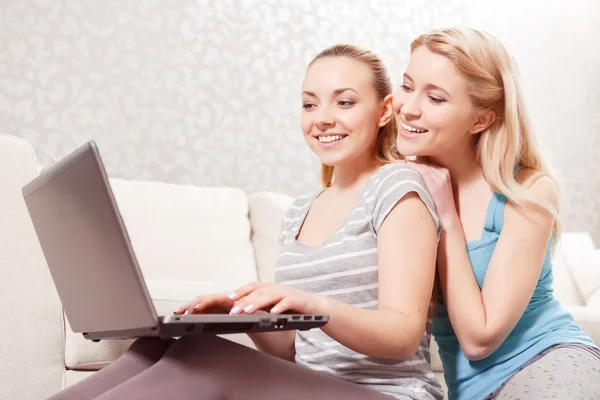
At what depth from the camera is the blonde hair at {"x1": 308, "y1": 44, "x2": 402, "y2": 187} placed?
1.40 meters

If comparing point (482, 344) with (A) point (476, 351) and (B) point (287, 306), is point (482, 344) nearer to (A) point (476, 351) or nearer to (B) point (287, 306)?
(A) point (476, 351)

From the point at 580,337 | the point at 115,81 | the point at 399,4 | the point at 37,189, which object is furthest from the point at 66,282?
the point at 399,4

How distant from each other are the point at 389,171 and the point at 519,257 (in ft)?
0.88

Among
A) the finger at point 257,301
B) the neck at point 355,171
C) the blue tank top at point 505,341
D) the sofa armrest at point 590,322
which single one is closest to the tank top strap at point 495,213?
the blue tank top at point 505,341

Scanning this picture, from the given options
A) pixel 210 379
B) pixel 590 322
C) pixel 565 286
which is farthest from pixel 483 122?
pixel 565 286

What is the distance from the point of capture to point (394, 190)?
1.15 meters

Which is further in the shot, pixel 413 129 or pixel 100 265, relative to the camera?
pixel 413 129

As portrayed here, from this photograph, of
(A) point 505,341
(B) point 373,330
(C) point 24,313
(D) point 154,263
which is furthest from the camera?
(D) point 154,263

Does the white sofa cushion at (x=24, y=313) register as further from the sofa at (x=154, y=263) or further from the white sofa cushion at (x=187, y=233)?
the white sofa cushion at (x=187, y=233)

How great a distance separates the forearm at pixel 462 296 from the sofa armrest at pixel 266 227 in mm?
1285

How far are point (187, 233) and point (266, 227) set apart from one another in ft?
1.23

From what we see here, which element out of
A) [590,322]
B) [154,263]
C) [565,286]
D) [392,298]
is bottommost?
Answer: [565,286]

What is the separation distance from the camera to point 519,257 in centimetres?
123

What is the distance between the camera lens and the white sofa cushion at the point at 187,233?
7.26 ft
